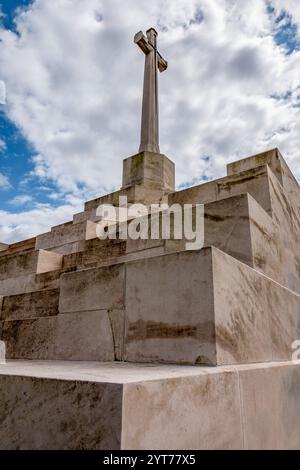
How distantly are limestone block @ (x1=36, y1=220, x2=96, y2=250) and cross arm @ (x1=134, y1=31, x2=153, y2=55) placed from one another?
7678 millimetres

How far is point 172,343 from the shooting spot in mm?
1999

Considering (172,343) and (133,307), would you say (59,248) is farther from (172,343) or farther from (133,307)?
(172,343)

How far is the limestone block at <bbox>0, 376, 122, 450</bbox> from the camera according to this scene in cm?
114

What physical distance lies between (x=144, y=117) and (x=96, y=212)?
161 inches

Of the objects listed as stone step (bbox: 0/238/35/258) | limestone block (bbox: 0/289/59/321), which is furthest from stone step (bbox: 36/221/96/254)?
limestone block (bbox: 0/289/59/321)

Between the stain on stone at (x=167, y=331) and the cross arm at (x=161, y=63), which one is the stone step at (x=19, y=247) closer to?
the stain on stone at (x=167, y=331)

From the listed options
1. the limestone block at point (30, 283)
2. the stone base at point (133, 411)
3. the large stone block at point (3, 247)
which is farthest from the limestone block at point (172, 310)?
the large stone block at point (3, 247)

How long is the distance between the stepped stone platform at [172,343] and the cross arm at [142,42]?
8367mm

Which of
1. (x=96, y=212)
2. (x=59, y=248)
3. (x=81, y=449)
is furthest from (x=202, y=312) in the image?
(x=96, y=212)

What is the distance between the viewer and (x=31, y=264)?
4.54 metres

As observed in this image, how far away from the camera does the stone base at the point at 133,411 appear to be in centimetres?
115

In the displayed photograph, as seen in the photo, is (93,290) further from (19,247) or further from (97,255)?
(19,247)

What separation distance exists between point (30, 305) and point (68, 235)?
7.24ft

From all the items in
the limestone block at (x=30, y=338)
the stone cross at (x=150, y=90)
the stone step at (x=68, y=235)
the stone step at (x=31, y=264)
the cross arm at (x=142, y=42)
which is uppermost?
the cross arm at (x=142, y=42)
